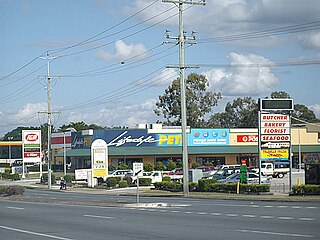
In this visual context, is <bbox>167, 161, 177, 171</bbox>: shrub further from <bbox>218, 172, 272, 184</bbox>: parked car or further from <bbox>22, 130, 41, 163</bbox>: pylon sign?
<bbox>218, 172, 272, 184</bbox>: parked car

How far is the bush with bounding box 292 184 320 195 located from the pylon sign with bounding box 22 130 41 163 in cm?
5427

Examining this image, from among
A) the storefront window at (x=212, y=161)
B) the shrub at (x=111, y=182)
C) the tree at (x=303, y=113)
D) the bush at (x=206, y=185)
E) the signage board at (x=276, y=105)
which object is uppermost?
the tree at (x=303, y=113)

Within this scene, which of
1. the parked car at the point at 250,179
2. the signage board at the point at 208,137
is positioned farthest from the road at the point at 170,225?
the signage board at the point at 208,137

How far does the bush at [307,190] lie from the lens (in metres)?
37.7

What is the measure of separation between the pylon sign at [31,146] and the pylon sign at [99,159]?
22.3 m

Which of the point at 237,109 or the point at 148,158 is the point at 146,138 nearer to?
the point at 148,158

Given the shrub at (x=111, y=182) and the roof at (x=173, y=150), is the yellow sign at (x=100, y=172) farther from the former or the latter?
the roof at (x=173, y=150)

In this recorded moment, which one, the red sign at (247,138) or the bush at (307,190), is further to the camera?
the red sign at (247,138)

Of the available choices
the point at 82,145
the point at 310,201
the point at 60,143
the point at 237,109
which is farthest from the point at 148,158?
the point at 310,201

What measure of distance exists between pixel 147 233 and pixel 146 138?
7463 cm

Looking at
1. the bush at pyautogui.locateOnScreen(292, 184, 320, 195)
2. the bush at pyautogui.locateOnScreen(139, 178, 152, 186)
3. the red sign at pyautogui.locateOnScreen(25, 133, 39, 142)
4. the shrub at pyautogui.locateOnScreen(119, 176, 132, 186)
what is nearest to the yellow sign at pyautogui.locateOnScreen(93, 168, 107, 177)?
the shrub at pyautogui.locateOnScreen(119, 176, 132, 186)

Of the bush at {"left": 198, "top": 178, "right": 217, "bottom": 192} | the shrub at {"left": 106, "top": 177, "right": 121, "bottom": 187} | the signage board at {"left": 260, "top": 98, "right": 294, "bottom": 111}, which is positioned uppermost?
the signage board at {"left": 260, "top": 98, "right": 294, "bottom": 111}

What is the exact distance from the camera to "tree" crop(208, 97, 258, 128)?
12243 cm

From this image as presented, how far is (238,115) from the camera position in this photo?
130 meters
